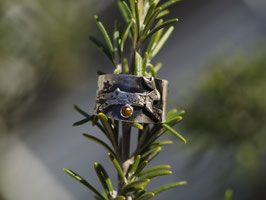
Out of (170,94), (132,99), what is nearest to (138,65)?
(132,99)

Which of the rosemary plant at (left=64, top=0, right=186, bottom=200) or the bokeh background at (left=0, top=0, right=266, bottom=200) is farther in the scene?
the bokeh background at (left=0, top=0, right=266, bottom=200)

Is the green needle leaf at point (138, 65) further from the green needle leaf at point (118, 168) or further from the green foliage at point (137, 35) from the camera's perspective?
the green needle leaf at point (118, 168)

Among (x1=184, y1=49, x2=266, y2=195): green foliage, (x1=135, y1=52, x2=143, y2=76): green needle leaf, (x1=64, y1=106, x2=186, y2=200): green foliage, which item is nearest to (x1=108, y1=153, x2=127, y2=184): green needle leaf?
(x1=64, y1=106, x2=186, y2=200): green foliage

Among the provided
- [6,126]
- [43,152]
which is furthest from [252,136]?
[43,152]

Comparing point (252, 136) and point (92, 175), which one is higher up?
point (92, 175)

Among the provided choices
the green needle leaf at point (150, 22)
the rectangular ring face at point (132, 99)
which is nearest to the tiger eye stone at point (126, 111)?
the rectangular ring face at point (132, 99)

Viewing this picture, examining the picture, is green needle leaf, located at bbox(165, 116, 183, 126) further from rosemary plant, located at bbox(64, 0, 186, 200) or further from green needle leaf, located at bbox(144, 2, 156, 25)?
green needle leaf, located at bbox(144, 2, 156, 25)

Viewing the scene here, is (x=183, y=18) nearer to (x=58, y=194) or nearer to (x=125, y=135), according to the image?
(x=58, y=194)
